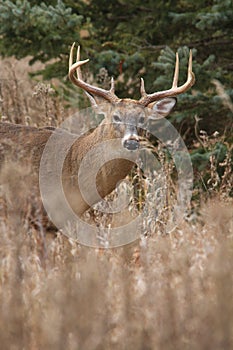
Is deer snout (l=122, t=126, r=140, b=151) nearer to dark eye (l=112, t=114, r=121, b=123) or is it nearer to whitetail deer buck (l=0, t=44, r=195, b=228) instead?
whitetail deer buck (l=0, t=44, r=195, b=228)

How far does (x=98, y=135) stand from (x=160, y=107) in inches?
24.8

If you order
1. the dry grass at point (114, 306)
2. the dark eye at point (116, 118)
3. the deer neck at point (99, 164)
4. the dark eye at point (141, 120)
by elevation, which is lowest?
the deer neck at point (99, 164)

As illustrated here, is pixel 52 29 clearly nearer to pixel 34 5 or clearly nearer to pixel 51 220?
pixel 34 5

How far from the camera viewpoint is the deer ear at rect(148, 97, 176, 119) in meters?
6.41

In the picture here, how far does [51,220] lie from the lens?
573 cm

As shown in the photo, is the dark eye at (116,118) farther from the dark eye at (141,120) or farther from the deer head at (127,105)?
the dark eye at (141,120)

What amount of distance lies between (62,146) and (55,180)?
422mm

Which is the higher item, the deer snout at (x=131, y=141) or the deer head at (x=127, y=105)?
the deer head at (x=127, y=105)

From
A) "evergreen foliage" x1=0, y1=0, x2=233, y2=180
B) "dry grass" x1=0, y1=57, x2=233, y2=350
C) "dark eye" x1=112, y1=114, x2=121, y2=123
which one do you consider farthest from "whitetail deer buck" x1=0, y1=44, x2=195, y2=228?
"dry grass" x1=0, y1=57, x2=233, y2=350

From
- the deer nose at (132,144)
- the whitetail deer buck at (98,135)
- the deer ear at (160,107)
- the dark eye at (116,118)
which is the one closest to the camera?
the deer nose at (132,144)

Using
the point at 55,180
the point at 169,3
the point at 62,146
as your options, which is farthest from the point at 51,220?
the point at 169,3

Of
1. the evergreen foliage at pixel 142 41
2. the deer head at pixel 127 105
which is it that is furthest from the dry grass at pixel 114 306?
the evergreen foliage at pixel 142 41

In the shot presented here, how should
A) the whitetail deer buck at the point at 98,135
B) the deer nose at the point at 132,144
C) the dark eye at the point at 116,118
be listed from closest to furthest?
1. the deer nose at the point at 132,144
2. the whitetail deer buck at the point at 98,135
3. the dark eye at the point at 116,118

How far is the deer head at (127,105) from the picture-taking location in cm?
610
